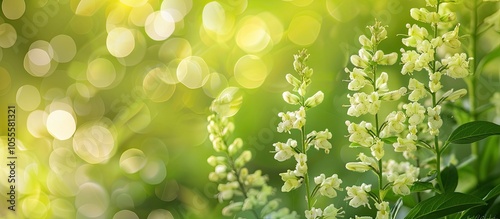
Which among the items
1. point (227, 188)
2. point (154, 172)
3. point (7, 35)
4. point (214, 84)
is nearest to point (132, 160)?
point (154, 172)

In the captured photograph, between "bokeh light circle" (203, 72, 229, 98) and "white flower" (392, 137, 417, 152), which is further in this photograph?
"bokeh light circle" (203, 72, 229, 98)

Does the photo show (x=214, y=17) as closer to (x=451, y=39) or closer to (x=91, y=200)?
(x=91, y=200)

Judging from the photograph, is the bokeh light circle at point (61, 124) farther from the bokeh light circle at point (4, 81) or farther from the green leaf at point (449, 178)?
the green leaf at point (449, 178)

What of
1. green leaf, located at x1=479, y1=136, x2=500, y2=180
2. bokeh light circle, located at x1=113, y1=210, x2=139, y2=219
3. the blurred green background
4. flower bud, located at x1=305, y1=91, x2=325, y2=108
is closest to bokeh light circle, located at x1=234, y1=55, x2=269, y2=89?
the blurred green background

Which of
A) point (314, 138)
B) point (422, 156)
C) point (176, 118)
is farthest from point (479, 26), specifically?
point (176, 118)

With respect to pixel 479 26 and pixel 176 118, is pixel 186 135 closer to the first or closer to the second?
pixel 176 118

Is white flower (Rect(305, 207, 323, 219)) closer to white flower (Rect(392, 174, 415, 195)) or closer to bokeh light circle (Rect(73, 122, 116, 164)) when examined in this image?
white flower (Rect(392, 174, 415, 195))
